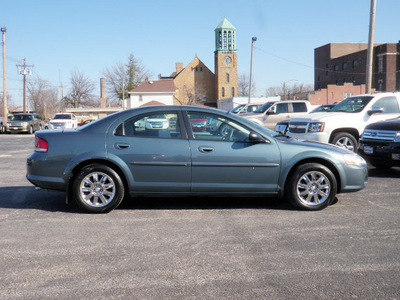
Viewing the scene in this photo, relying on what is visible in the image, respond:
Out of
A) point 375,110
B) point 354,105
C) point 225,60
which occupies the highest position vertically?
point 225,60

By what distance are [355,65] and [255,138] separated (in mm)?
74692

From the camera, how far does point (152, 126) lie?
6047mm

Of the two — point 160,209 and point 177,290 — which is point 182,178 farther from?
point 177,290

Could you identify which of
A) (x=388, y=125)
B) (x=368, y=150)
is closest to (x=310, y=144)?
(x=368, y=150)

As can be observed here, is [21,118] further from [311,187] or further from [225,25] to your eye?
[225,25]

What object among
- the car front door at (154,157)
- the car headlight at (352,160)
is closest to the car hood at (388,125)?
the car headlight at (352,160)

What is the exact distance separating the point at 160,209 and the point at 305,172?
2190mm

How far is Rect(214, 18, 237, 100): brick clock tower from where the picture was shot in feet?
254

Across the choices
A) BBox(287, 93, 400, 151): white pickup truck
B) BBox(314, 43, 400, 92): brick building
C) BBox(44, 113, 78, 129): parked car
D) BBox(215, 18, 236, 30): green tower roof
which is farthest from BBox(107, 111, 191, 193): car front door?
BBox(215, 18, 236, 30): green tower roof

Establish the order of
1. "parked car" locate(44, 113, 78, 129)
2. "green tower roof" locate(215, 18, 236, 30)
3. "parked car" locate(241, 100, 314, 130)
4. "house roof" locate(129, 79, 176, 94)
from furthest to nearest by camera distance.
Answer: "green tower roof" locate(215, 18, 236, 30)
"house roof" locate(129, 79, 176, 94)
"parked car" locate(44, 113, 78, 129)
"parked car" locate(241, 100, 314, 130)

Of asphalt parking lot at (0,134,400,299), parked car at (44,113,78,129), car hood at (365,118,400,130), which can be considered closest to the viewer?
asphalt parking lot at (0,134,400,299)

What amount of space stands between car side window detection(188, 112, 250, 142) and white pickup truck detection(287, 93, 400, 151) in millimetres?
5302

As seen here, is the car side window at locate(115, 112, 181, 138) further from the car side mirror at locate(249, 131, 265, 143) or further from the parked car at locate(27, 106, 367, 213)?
the car side mirror at locate(249, 131, 265, 143)

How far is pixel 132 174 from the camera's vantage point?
5879 mm
